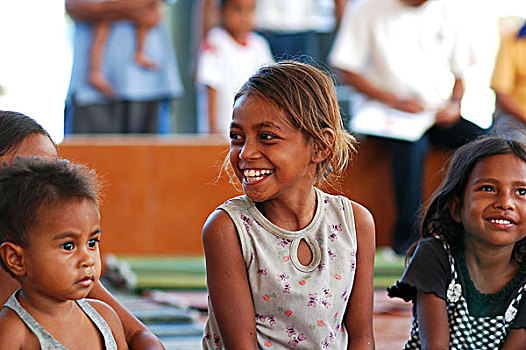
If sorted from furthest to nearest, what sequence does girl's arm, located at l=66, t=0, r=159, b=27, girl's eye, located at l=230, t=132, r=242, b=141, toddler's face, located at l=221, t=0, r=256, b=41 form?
toddler's face, located at l=221, t=0, r=256, b=41 < girl's arm, located at l=66, t=0, r=159, b=27 < girl's eye, located at l=230, t=132, r=242, b=141

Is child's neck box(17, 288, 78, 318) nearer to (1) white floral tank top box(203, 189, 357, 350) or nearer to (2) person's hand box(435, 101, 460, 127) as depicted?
(1) white floral tank top box(203, 189, 357, 350)

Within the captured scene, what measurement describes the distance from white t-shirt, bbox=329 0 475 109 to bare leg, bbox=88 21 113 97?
123 cm

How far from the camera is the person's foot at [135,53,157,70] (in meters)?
4.34

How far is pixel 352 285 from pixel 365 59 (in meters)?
2.58

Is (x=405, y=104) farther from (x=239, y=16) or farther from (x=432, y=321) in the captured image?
(x=432, y=321)

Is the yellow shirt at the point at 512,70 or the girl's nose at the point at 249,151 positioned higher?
the girl's nose at the point at 249,151

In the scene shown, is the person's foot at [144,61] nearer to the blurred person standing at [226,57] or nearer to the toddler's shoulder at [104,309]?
the blurred person standing at [226,57]

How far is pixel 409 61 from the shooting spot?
409 centimetres

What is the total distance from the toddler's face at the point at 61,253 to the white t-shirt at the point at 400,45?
9.43ft

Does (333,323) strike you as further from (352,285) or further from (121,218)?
(121,218)

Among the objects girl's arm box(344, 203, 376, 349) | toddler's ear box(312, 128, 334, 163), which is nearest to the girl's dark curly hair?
toddler's ear box(312, 128, 334, 163)

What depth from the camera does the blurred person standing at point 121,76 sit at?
4297 millimetres

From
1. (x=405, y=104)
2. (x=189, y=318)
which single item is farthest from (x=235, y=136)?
(x=405, y=104)

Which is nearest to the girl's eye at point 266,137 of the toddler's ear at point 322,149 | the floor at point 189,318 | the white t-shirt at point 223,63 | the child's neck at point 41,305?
the toddler's ear at point 322,149
